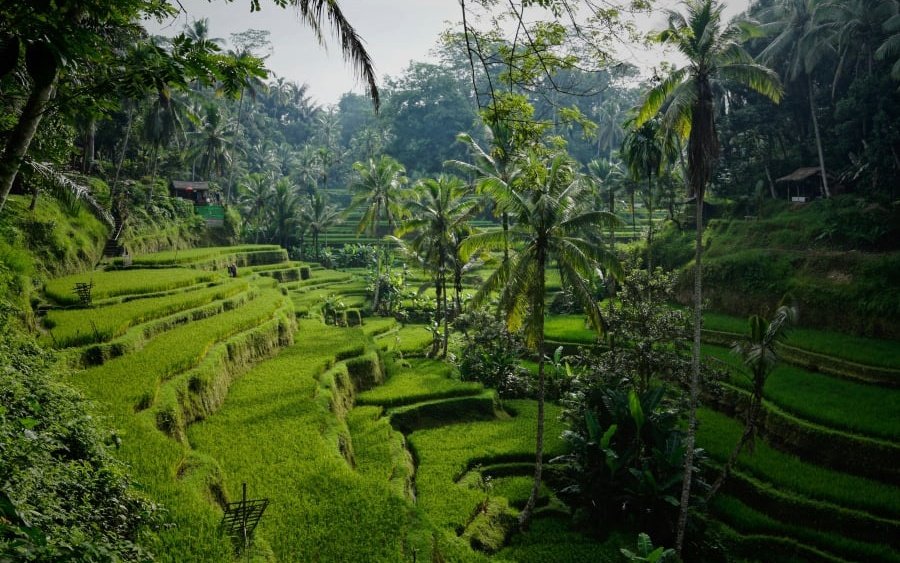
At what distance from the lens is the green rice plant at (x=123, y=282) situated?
15.1 metres

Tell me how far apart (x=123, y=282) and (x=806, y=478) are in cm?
2109

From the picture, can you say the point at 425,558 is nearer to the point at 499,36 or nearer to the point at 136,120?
the point at 499,36

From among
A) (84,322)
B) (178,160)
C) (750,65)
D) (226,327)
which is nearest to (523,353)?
(226,327)

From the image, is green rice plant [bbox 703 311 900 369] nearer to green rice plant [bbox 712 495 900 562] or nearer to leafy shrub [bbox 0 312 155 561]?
green rice plant [bbox 712 495 900 562]

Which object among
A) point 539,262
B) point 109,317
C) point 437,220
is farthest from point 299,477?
point 437,220

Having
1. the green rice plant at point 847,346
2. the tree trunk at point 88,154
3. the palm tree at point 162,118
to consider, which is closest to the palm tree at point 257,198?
the palm tree at point 162,118

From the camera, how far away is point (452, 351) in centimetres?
2455

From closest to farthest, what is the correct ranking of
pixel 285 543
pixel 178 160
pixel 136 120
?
pixel 285 543
pixel 136 120
pixel 178 160

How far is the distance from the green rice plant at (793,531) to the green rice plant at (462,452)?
4453 mm

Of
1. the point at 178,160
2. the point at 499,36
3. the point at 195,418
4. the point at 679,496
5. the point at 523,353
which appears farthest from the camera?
the point at 178,160

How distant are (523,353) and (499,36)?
1870 centimetres

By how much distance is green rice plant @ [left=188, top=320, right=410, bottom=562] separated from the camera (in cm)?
803

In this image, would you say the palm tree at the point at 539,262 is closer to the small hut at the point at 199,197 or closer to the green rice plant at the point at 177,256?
the green rice plant at the point at 177,256

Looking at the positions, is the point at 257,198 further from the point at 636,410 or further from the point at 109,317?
the point at 636,410
